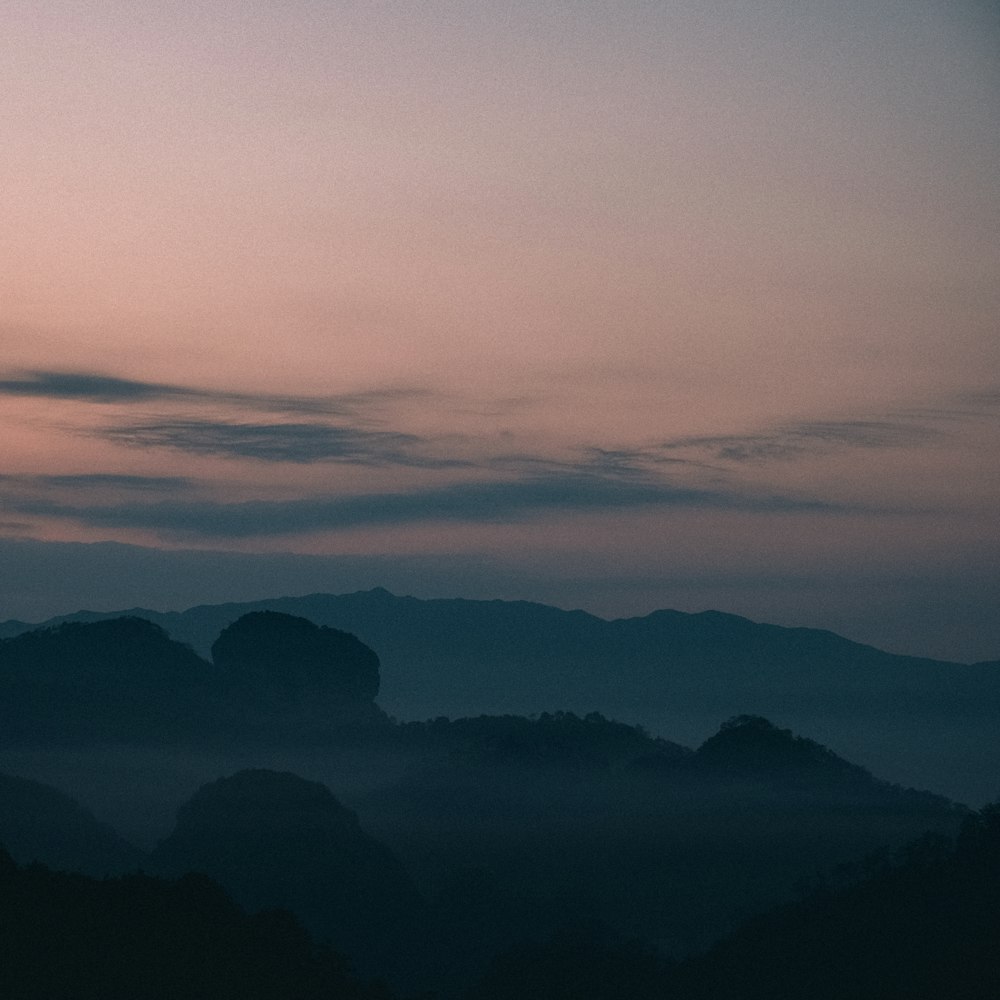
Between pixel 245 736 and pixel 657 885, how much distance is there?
101079 millimetres

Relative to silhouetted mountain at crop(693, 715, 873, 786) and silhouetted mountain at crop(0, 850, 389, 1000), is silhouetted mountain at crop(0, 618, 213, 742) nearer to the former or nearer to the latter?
silhouetted mountain at crop(693, 715, 873, 786)

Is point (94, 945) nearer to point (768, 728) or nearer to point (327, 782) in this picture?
point (768, 728)

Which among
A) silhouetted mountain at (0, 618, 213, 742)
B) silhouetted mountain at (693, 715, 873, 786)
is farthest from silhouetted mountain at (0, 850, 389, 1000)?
silhouetted mountain at (0, 618, 213, 742)

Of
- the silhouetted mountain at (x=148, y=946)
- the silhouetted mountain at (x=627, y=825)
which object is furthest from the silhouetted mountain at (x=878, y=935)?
the silhouetted mountain at (x=148, y=946)

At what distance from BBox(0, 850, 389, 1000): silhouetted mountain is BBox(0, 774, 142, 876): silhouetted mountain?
43.8 m

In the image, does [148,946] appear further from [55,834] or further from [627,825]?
[627,825]

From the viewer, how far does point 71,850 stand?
98.2 metres

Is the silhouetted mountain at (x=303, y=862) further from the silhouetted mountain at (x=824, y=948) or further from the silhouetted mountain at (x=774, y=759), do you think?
the silhouetted mountain at (x=774, y=759)

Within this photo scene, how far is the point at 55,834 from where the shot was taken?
99.5 m

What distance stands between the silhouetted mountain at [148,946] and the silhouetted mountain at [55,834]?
43.8 m

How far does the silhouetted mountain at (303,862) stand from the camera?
287 feet

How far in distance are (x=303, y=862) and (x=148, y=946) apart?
44583 mm

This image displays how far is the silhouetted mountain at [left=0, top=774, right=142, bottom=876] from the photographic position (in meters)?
96.8

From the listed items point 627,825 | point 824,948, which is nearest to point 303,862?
point 627,825
